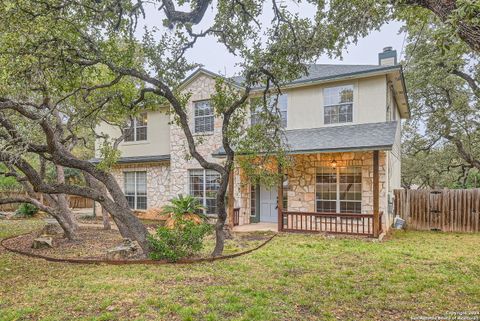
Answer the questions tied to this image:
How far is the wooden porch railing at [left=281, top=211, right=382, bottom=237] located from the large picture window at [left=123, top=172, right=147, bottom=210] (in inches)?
A: 310

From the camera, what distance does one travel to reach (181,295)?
5105 millimetres

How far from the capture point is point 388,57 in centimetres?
1347

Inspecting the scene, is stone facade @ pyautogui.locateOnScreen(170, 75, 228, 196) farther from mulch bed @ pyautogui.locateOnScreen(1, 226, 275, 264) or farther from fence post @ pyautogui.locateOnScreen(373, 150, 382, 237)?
fence post @ pyautogui.locateOnScreen(373, 150, 382, 237)

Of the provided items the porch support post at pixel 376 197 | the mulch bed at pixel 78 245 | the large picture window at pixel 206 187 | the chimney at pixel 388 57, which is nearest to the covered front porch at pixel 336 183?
the porch support post at pixel 376 197

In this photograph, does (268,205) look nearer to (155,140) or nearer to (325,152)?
(325,152)

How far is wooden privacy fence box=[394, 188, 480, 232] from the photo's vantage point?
11.8 meters

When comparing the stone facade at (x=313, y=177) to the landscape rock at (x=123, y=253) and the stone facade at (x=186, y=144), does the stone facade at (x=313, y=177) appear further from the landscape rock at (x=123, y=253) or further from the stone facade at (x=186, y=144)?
the landscape rock at (x=123, y=253)

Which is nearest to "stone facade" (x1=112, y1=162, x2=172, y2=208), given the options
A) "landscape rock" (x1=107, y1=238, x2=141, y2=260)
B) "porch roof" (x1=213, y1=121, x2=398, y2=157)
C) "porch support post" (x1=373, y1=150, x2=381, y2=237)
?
"porch roof" (x1=213, y1=121, x2=398, y2=157)

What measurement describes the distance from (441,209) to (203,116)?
A: 10348mm

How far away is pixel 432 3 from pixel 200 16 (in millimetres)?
4629

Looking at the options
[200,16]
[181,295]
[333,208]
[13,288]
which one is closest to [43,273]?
[13,288]

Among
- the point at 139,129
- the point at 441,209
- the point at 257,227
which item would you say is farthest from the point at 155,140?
the point at 441,209

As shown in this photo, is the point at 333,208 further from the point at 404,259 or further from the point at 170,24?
the point at 170,24

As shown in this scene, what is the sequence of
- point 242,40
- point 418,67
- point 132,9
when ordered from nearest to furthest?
1. point 132,9
2. point 242,40
3. point 418,67
